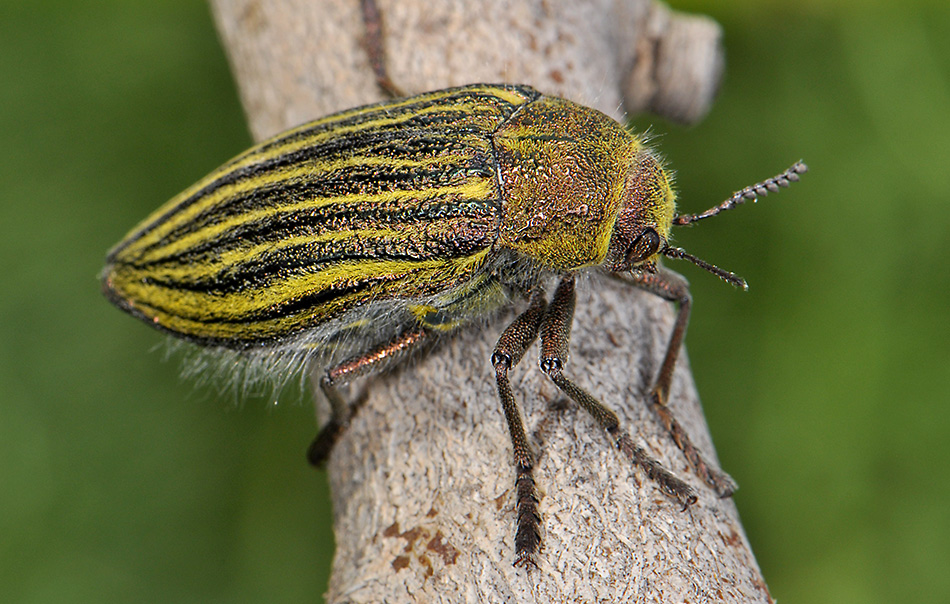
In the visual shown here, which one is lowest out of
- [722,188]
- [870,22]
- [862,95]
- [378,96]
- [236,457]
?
[236,457]

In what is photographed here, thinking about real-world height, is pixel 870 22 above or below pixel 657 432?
above

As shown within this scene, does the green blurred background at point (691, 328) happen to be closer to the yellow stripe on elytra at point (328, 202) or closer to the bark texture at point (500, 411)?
the bark texture at point (500, 411)

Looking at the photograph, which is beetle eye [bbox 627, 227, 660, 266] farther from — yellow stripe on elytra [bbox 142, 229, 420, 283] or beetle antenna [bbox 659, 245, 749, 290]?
yellow stripe on elytra [bbox 142, 229, 420, 283]

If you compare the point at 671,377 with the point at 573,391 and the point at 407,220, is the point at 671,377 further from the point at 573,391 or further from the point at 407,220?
the point at 407,220

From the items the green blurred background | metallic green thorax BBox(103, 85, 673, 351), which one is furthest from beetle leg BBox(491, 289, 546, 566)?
the green blurred background

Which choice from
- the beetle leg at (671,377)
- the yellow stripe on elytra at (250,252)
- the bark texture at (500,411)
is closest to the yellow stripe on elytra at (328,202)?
the yellow stripe on elytra at (250,252)

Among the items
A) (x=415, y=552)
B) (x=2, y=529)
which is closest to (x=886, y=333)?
(x=415, y=552)

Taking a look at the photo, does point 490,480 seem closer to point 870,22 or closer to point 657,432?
point 657,432
